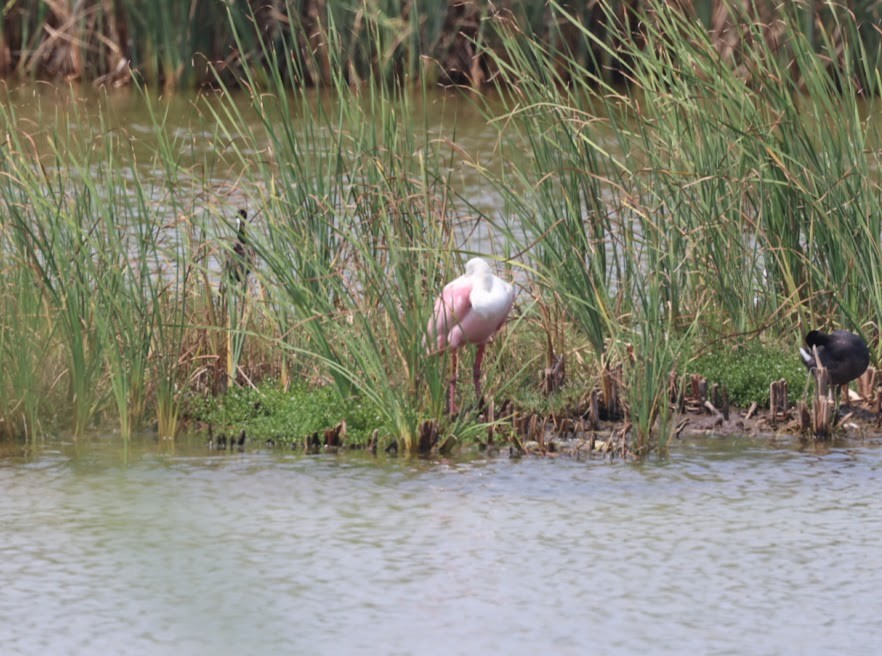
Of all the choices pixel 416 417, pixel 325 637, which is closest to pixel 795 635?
pixel 325 637

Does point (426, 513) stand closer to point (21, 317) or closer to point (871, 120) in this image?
point (21, 317)

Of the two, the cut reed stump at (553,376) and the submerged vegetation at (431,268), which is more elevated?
the submerged vegetation at (431,268)

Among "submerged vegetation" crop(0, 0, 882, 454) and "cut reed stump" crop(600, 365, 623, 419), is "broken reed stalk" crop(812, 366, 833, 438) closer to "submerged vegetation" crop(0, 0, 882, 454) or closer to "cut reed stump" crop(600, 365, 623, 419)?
"submerged vegetation" crop(0, 0, 882, 454)

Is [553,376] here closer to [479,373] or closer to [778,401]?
[479,373]

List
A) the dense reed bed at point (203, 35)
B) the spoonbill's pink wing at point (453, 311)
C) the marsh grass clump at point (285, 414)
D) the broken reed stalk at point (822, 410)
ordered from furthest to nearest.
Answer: the dense reed bed at point (203, 35)
the broken reed stalk at point (822, 410)
the marsh grass clump at point (285, 414)
the spoonbill's pink wing at point (453, 311)

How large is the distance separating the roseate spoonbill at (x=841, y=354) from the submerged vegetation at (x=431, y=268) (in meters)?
0.28

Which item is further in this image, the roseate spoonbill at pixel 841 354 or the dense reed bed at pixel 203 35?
the dense reed bed at pixel 203 35

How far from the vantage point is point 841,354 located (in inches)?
305

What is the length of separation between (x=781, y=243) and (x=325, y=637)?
3.91 m

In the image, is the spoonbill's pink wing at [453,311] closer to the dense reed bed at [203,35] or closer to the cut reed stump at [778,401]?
the cut reed stump at [778,401]

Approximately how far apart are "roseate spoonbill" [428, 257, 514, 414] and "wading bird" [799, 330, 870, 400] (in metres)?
1.26

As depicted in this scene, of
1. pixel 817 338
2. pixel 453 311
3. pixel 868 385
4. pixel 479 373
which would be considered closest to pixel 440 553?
pixel 453 311

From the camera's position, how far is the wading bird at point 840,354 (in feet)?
25.4

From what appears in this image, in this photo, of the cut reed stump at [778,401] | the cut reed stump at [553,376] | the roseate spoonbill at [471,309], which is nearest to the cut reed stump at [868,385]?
the cut reed stump at [778,401]
